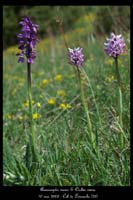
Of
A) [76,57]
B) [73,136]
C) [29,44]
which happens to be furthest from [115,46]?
[73,136]

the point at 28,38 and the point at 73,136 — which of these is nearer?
the point at 28,38

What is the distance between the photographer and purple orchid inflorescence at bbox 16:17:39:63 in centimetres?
223

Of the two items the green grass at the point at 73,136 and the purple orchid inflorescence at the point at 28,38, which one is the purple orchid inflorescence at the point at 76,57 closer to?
the purple orchid inflorescence at the point at 28,38

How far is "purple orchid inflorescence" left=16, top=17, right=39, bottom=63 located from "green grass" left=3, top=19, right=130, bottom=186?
0.58m

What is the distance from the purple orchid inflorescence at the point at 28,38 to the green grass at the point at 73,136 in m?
0.58

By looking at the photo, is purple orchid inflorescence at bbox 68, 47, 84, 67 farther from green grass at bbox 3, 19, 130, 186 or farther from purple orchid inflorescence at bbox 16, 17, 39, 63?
green grass at bbox 3, 19, 130, 186

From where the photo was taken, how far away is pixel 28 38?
2244mm

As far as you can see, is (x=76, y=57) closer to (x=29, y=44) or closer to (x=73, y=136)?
(x=29, y=44)

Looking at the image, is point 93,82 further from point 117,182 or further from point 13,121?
point 117,182

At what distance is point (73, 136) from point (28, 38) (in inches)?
30.6

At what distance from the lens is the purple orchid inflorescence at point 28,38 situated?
87.7 inches
